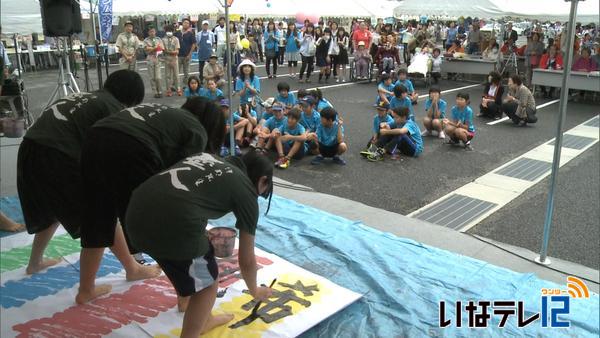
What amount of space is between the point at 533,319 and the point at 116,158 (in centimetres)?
232

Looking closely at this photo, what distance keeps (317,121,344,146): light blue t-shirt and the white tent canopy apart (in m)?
6.45

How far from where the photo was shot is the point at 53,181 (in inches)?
108

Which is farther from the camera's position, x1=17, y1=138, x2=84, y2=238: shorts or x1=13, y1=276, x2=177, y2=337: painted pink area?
x1=17, y1=138, x2=84, y2=238: shorts

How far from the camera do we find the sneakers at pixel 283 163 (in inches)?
239

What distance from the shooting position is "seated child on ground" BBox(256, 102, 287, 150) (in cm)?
655

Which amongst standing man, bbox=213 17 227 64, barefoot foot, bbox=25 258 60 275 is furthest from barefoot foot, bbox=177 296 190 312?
standing man, bbox=213 17 227 64

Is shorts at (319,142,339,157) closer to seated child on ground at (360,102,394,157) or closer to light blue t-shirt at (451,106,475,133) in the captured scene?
seated child on ground at (360,102,394,157)

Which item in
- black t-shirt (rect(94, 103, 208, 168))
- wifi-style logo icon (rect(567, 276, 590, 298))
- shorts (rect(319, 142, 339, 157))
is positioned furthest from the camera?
shorts (rect(319, 142, 339, 157))

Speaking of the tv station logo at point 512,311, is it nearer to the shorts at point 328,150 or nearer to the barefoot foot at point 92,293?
the barefoot foot at point 92,293

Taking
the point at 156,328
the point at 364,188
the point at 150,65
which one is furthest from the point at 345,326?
the point at 150,65

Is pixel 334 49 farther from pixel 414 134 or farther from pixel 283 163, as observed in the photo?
pixel 283 163

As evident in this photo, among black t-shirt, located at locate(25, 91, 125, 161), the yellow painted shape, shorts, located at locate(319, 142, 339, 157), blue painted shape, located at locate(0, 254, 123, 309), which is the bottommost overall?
the yellow painted shape

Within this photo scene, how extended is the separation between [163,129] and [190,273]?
0.70m

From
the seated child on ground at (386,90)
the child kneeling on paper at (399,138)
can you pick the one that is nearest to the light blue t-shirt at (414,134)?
the child kneeling on paper at (399,138)
